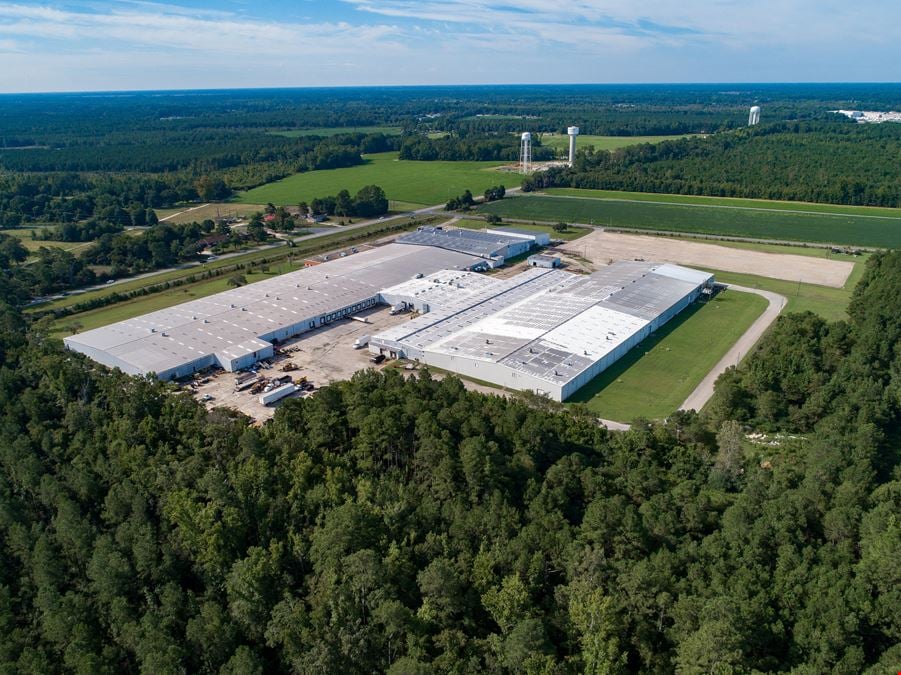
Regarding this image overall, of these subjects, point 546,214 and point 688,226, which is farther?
point 546,214

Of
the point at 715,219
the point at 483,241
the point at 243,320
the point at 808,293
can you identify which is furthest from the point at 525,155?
the point at 243,320

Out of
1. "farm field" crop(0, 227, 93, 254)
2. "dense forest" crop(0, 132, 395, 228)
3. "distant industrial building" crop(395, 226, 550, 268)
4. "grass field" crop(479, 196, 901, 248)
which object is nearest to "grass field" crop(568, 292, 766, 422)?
"distant industrial building" crop(395, 226, 550, 268)

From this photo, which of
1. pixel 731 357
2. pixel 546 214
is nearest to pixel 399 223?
pixel 546 214

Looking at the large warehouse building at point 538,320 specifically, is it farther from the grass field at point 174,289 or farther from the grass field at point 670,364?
the grass field at point 174,289

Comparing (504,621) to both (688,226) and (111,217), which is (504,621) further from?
(111,217)

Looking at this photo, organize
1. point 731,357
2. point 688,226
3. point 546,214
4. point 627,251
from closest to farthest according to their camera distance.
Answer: point 731,357 < point 627,251 < point 688,226 < point 546,214

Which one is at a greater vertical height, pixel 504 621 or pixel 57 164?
pixel 57 164
